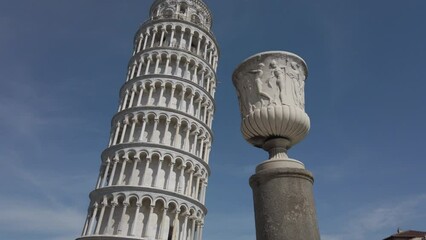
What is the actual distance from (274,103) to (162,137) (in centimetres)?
2479

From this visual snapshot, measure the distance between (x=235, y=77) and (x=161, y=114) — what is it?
24.5 metres

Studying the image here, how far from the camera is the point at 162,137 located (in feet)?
91.7

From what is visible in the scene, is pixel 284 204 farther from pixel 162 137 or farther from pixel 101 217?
pixel 162 137

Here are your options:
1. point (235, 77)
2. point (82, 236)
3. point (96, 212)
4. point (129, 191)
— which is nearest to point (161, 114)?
point (129, 191)

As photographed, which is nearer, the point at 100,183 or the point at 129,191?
the point at 129,191

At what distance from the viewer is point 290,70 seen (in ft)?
13.3

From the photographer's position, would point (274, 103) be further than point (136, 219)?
No

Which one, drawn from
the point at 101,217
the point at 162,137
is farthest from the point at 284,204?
the point at 162,137

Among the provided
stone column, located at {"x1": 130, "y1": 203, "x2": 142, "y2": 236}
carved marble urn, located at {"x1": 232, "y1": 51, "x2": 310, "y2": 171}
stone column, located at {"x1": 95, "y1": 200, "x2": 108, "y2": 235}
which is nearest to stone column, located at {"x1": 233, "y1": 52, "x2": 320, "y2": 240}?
carved marble urn, located at {"x1": 232, "y1": 51, "x2": 310, "y2": 171}

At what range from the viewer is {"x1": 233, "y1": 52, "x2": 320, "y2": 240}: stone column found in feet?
10.4

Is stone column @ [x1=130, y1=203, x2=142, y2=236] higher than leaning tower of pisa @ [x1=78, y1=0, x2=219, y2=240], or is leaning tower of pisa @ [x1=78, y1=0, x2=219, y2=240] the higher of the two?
leaning tower of pisa @ [x1=78, y1=0, x2=219, y2=240]

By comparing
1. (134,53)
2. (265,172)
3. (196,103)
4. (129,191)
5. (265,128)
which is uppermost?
(134,53)

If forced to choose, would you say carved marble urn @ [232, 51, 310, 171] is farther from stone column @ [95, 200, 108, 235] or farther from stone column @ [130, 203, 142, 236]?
stone column @ [95, 200, 108, 235]

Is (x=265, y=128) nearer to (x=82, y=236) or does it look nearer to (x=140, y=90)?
(x=82, y=236)
